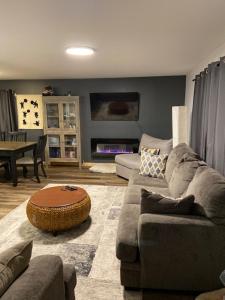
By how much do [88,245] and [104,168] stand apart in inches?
124

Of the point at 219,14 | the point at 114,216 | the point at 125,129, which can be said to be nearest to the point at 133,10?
the point at 219,14

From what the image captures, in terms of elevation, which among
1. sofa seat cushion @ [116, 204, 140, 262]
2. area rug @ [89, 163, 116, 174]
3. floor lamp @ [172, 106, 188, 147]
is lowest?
area rug @ [89, 163, 116, 174]

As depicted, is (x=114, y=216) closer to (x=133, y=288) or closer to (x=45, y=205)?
(x=45, y=205)

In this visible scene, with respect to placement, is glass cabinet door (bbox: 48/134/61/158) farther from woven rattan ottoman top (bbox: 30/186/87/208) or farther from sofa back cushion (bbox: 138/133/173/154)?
woven rattan ottoman top (bbox: 30/186/87/208)

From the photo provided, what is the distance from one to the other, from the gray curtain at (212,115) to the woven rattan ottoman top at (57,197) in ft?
5.38

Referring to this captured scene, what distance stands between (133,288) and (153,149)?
8.81 ft

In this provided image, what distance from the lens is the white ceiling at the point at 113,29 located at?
1.67 m

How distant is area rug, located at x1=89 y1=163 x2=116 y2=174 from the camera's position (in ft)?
17.6

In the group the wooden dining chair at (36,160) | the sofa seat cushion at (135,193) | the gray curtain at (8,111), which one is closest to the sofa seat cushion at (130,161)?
the sofa seat cushion at (135,193)

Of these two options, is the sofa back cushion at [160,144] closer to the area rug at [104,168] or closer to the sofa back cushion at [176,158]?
the sofa back cushion at [176,158]

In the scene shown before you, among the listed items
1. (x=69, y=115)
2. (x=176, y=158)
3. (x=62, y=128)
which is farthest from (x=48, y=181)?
(x=176, y=158)

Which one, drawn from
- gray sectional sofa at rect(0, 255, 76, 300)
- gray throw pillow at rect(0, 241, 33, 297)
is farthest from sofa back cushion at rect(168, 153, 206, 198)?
gray throw pillow at rect(0, 241, 33, 297)

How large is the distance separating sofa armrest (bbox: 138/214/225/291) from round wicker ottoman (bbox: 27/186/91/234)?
1.09 metres

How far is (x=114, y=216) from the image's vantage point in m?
3.15
